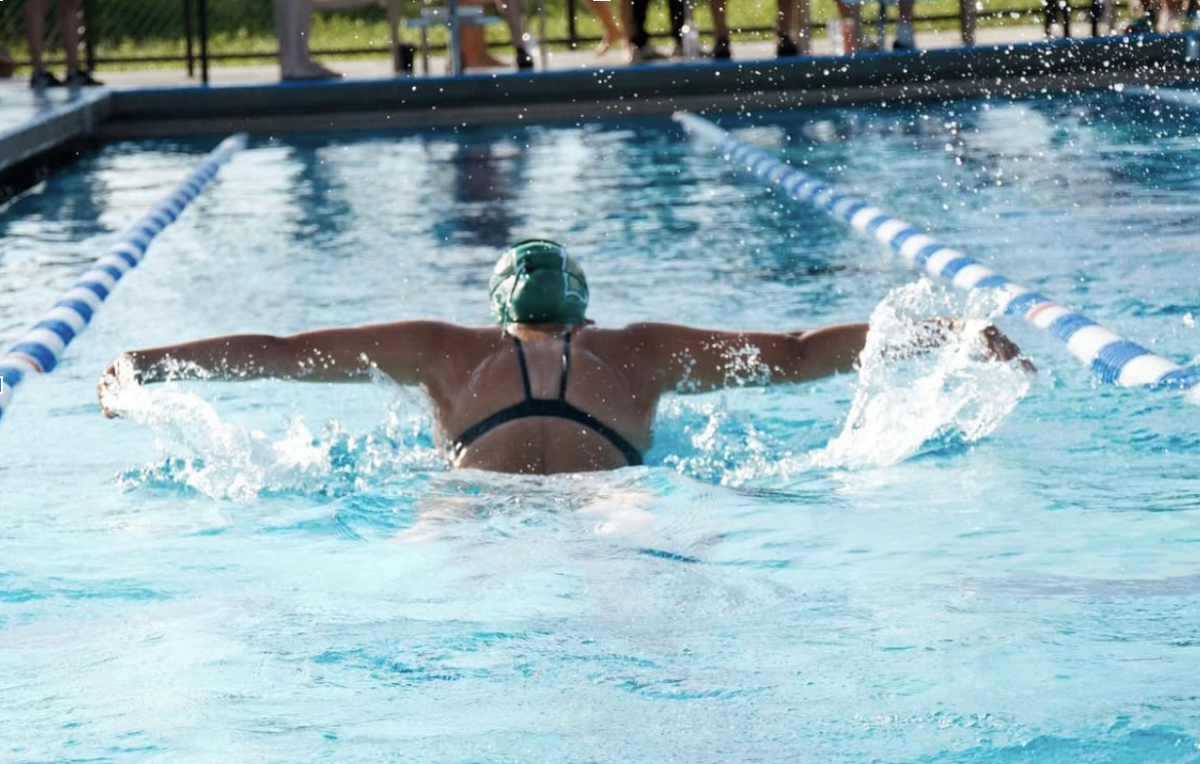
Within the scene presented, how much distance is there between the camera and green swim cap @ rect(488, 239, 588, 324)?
3.81 metres

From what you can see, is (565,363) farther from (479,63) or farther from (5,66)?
(5,66)

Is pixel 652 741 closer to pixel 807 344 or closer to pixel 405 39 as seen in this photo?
pixel 807 344

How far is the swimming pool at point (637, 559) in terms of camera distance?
2633mm

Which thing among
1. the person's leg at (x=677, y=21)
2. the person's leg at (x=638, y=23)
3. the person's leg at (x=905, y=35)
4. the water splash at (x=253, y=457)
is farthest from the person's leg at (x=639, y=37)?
the water splash at (x=253, y=457)

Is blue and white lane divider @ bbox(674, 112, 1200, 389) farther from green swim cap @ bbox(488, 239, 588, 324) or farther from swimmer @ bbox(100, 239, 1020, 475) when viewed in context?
green swim cap @ bbox(488, 239, 588, 324)

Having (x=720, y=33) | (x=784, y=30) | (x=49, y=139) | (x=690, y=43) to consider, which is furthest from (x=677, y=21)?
(x=49, y=139)

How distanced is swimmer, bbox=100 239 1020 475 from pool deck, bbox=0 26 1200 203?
8453 mm

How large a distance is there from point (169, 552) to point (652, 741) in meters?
1.39

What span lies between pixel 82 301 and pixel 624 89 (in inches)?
259

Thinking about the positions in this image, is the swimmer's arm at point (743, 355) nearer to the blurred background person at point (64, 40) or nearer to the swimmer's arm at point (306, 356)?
the swimmer's arm at point (306, 356)

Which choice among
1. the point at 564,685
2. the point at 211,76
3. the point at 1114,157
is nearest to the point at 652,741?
the point at 564,685

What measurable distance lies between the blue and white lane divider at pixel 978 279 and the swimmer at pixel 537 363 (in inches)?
44.0

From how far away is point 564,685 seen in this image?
278 centimetres

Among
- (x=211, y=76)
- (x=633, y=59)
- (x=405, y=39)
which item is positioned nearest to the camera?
(x=633, y=59)
